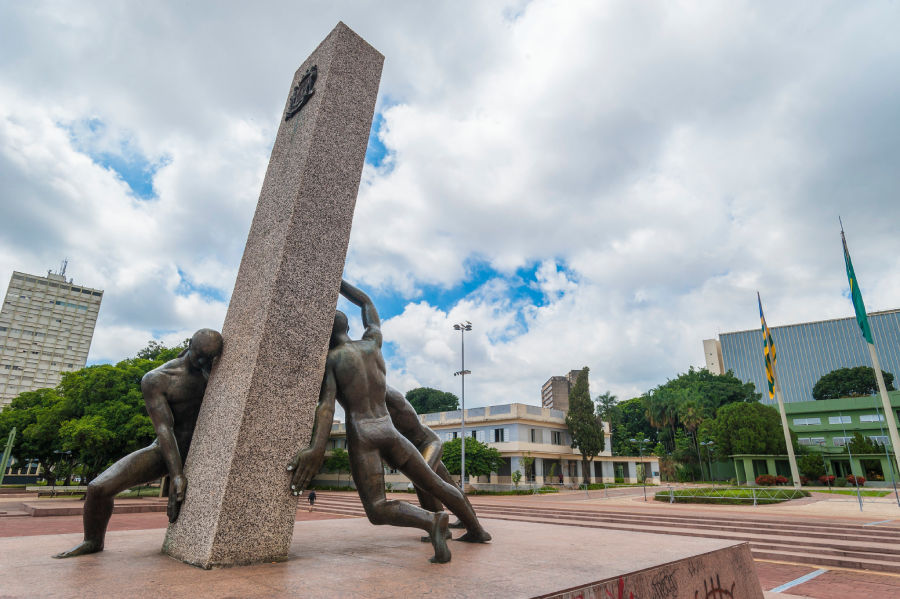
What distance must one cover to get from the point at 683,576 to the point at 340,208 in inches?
177


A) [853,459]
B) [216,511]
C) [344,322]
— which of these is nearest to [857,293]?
[344,322]

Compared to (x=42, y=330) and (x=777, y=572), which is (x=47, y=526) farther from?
(x=42, y=330)

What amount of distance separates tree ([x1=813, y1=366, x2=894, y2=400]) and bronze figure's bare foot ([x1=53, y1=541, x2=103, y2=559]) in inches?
2955

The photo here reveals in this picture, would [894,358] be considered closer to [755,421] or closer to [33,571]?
[755,421]

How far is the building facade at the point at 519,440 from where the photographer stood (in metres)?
37.4

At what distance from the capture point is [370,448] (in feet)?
14.1

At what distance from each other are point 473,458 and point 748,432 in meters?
22.6

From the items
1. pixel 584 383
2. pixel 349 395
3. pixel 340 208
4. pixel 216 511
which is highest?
pixel 584 383

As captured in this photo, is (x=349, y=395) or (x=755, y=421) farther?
(x=755, y=421)

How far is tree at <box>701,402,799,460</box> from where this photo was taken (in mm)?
38219

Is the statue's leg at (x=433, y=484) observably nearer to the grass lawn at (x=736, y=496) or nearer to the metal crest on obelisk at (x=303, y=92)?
the metal crest on obelisk at (x=303, y=92)

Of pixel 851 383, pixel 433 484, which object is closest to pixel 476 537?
pixel 433 484

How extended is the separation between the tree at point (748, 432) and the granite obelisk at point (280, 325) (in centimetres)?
4285

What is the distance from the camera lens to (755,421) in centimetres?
3869
